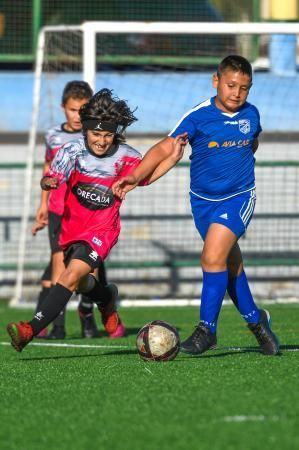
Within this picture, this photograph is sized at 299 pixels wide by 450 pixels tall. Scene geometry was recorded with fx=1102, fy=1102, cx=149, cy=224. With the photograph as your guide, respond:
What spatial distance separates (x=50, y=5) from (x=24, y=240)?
352cm

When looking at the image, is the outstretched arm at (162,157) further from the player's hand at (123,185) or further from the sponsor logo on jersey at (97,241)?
the sponsor logo on jersey at (97,241)

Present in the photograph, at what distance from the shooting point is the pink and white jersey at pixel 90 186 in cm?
763

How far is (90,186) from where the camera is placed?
7.74 meters

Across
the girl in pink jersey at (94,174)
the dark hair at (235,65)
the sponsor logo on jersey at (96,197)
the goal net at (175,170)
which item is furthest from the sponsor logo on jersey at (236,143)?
the goal net at (175,170)

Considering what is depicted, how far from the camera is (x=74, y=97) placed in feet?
30.6

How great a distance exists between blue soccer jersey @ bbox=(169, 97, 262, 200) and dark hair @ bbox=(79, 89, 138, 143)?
79cm

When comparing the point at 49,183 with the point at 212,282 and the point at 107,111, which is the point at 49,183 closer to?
the point at 107,111

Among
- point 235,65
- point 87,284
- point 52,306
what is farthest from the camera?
point 87,284

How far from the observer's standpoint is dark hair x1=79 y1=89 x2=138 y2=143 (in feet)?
25.1

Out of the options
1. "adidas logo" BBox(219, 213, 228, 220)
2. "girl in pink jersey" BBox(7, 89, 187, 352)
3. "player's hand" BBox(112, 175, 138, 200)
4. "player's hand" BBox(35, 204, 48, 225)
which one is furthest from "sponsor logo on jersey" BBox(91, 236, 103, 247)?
"player's hand" BBox(35, 204, 48, 225)

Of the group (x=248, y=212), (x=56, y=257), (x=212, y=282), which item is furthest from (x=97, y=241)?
(x=56, y=257)

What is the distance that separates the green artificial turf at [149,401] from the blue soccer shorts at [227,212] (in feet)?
2.72

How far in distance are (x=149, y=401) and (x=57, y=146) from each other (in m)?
4.71

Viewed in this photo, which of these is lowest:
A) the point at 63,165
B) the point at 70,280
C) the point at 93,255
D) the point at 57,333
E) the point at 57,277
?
the point at 57,333
